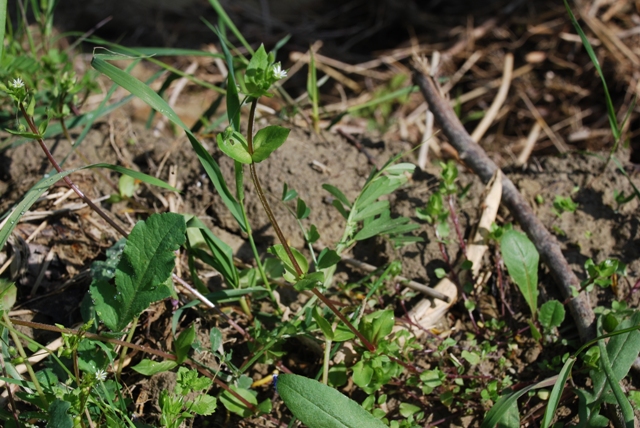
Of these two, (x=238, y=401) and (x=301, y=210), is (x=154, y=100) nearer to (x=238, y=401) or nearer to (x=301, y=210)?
(x=301, y=210)

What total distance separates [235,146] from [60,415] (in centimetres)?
70

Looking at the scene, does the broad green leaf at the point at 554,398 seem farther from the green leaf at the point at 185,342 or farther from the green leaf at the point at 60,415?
the green leaf at the point at 60,415

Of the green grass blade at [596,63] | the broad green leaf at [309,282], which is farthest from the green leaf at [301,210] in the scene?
the green grass blade at [596,63]

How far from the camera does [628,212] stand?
6.49 ft

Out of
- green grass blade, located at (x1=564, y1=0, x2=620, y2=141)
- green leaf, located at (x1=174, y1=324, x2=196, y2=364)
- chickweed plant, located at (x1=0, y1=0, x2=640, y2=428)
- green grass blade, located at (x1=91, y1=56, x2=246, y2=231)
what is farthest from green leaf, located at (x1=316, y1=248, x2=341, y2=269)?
green grass blade, located at (x1=564, y1=0, x2=620, y2=141)

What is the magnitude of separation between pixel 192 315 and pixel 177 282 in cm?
14

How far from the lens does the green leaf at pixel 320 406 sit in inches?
52.5

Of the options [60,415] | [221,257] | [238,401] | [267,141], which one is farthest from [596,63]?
[60,415]

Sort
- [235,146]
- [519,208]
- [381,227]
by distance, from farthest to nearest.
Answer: [519,208] < [381,227] < [235,146]

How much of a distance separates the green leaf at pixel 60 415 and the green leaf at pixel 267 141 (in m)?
0.68

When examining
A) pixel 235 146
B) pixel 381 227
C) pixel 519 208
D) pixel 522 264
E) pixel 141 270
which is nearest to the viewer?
pixel 235 146

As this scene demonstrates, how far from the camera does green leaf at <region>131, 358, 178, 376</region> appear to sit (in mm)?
1490

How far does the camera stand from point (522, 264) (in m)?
1.73

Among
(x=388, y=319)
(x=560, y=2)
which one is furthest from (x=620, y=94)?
(x=388, y=319)
